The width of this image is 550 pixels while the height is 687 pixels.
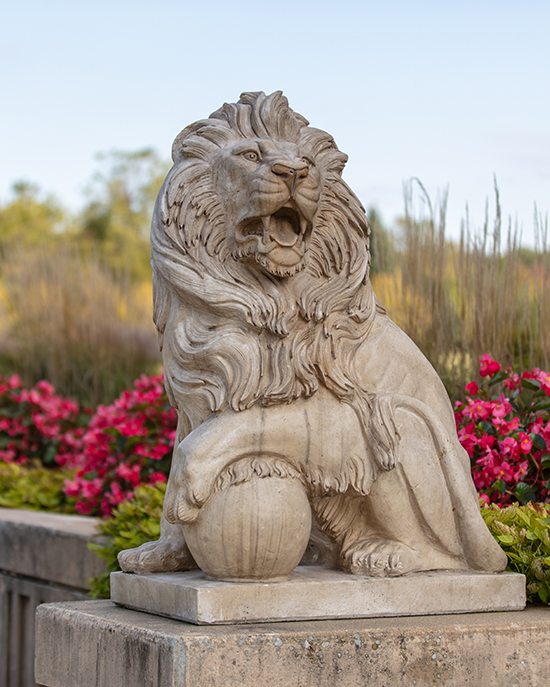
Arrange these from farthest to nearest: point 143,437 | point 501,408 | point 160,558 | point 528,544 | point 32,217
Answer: point 32,217 < point 143,437 < point 501,408 < point 528,544 < point 160,558

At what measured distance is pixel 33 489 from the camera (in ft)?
18.2

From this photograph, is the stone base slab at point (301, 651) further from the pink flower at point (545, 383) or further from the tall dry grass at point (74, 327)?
the tall dry grass at point (74, 327)

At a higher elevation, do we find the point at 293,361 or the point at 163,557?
the point at 293,361

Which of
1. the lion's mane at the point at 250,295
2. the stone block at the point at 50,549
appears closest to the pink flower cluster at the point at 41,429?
the stone block at the point at 50,549

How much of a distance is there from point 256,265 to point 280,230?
119 millimetres

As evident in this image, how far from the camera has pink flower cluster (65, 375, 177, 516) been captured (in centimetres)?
483

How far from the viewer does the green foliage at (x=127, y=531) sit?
350 cm

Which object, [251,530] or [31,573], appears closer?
[251,530]

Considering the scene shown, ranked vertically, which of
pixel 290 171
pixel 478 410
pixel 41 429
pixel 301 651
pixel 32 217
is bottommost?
pixel 301 651

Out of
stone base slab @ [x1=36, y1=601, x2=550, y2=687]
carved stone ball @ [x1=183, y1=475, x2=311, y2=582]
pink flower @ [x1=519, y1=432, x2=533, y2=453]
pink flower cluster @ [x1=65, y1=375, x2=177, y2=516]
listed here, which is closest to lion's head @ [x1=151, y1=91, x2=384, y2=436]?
carved stone ball @ [x1=183, y1=475, x2=311, y2=582]

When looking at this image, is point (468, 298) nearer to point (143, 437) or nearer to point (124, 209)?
point (143, 437)

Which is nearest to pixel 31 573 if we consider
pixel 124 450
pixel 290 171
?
pixel 124 450

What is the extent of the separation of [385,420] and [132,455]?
293 centimetres

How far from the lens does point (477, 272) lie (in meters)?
4.27
